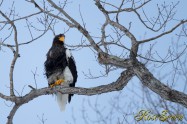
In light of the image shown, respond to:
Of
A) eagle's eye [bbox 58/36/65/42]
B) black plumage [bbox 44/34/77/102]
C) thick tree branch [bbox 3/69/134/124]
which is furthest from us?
eagle's eye [bbox 58/36/65/42]

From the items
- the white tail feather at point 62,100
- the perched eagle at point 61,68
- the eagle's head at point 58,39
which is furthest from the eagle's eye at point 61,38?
the white tail feather at point 62,100

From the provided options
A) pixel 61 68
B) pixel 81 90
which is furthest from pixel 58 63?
pixel 81 90

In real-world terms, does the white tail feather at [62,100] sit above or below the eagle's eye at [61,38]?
below

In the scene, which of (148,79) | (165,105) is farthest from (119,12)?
(165,105)

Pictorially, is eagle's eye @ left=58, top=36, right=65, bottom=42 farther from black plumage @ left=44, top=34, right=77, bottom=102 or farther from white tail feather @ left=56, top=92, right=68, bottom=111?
white tail feather @ left=56, top=92, right=68, bottom=111

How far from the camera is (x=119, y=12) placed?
14.3 ft

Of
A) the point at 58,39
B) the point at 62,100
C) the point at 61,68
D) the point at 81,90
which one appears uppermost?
the point at 58,39

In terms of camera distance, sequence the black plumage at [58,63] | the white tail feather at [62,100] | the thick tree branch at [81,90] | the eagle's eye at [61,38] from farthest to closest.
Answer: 1. the eagle's eye at [61,38]
2. the white tail feather at [62,100]
3. the black plumage at [58,63]
4. the thick tree branch at [81,90]

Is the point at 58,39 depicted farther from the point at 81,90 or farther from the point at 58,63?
the point at 81,90

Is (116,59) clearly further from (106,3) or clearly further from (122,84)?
(106,3)

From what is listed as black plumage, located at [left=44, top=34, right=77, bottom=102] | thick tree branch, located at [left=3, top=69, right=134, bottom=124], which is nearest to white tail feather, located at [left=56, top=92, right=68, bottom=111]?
black plumage, located at [left=44, top=34, right=77, bottom=102]

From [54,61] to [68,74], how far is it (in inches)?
14.5

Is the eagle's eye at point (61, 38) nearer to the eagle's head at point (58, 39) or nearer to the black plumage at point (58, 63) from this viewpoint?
the eagle's head at point (58, 39)

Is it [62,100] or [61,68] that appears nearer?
[61,68]
